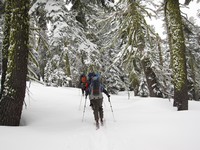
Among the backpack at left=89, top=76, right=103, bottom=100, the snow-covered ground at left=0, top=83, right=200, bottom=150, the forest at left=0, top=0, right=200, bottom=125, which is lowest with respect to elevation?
the snow-covered ground at left=0, top=83, right=200, bottom=150

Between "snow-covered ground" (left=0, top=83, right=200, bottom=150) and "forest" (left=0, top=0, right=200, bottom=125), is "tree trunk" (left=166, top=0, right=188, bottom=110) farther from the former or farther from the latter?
"snow-covered ground" (left=0, top=83, right=200, bottom=150)

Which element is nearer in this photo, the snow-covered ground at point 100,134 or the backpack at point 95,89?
the snow-covered ground at point 100,134

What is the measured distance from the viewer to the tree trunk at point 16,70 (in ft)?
21.1

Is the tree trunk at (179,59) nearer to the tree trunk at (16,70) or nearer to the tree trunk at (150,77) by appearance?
the tree trunk at (150,77)

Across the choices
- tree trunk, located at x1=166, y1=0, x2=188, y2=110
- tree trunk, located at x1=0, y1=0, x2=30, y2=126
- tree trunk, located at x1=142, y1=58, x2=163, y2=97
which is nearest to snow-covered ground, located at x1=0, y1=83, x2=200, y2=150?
tree trunk, located at x1=0, y1=0, x2=30, y2=126

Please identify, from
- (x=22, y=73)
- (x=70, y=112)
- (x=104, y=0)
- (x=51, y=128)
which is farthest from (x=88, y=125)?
(x=104, y=0)

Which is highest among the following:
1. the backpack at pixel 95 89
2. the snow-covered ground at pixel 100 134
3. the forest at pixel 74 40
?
the forest at pixel 74 40

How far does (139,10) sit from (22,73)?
9096 mm

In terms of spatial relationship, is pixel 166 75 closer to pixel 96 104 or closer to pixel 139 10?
pixel 139 10

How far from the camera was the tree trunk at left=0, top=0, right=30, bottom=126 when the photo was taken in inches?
253

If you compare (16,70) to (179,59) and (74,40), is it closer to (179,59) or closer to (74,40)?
(74,40)

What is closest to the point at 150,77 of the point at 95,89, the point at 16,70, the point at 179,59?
the point at 179,59

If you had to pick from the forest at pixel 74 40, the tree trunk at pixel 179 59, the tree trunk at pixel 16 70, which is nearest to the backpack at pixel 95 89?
the forest at pixel 74 40

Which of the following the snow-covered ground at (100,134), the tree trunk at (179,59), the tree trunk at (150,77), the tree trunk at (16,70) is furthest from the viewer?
the tree trunk at (150,77)
